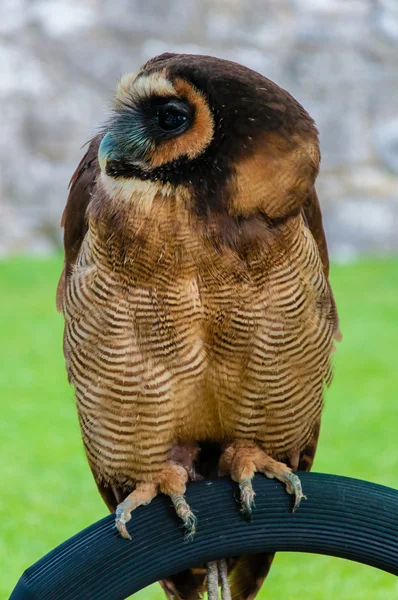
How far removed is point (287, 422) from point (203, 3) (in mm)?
8001

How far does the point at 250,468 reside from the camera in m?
1.53

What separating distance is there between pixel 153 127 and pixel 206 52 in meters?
7.69

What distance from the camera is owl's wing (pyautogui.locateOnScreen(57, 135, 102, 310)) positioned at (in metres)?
1.69

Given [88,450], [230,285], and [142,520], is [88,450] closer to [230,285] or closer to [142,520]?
[142,520]

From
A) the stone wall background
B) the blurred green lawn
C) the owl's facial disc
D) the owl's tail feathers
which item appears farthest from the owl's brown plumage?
the stone wall background

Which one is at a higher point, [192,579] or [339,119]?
[339,119]

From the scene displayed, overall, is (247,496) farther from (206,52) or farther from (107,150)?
(206,52)

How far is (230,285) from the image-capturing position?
142cm

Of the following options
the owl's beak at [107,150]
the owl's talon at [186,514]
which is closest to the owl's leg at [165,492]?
the owl's talon at [186,514]

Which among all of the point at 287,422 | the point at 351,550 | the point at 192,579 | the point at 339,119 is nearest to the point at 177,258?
the point at 287,422

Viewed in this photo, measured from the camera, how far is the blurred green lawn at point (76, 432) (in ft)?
10.1

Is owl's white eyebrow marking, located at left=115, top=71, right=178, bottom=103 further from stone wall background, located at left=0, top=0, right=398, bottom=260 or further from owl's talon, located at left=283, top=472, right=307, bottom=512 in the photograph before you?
stone wall background, located at left=0, top=0, right=398, bottom=260

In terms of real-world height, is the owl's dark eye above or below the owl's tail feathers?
above

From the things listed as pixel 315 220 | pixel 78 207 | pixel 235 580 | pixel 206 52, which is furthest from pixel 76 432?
pixel 206 52
